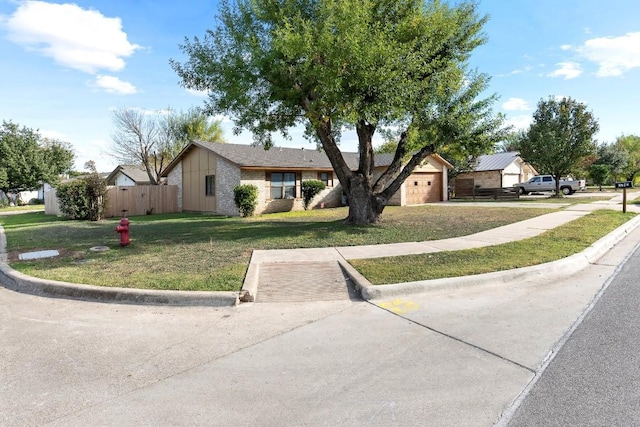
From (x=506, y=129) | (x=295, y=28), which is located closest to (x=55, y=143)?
(x=295, y=28)

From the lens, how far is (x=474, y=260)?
773 centimetres

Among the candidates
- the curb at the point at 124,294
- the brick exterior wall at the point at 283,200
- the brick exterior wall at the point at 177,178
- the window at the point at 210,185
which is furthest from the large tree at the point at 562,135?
the curb at the point at 124,294

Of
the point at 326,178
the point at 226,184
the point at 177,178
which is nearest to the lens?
the point at 226,184

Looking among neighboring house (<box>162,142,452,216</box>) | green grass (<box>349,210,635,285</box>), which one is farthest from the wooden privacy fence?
green grass (<box>349,210,635,285</box>)

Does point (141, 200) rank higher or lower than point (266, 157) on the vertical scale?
lower

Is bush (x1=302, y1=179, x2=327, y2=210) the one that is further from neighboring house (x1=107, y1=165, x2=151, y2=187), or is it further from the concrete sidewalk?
neighboring house (x1=107, y1=165, x2=151, y2=187)

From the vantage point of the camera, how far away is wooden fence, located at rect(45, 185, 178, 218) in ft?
73.9

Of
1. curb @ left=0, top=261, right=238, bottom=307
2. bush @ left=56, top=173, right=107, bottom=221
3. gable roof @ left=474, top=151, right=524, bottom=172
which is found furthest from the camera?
gable roof @ left=474, top=151, right=524, bottom=172

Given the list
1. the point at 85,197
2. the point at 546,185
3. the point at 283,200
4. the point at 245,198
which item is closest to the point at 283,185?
the point at 283,200

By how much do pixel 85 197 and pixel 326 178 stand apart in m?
13.7

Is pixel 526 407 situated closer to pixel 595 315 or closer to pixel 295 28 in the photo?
pixel 595 315

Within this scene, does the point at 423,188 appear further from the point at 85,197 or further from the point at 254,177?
the point at 85,197

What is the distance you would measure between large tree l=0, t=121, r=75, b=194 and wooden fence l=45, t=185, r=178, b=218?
820 inches

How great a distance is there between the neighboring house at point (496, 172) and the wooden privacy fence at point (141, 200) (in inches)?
1047
